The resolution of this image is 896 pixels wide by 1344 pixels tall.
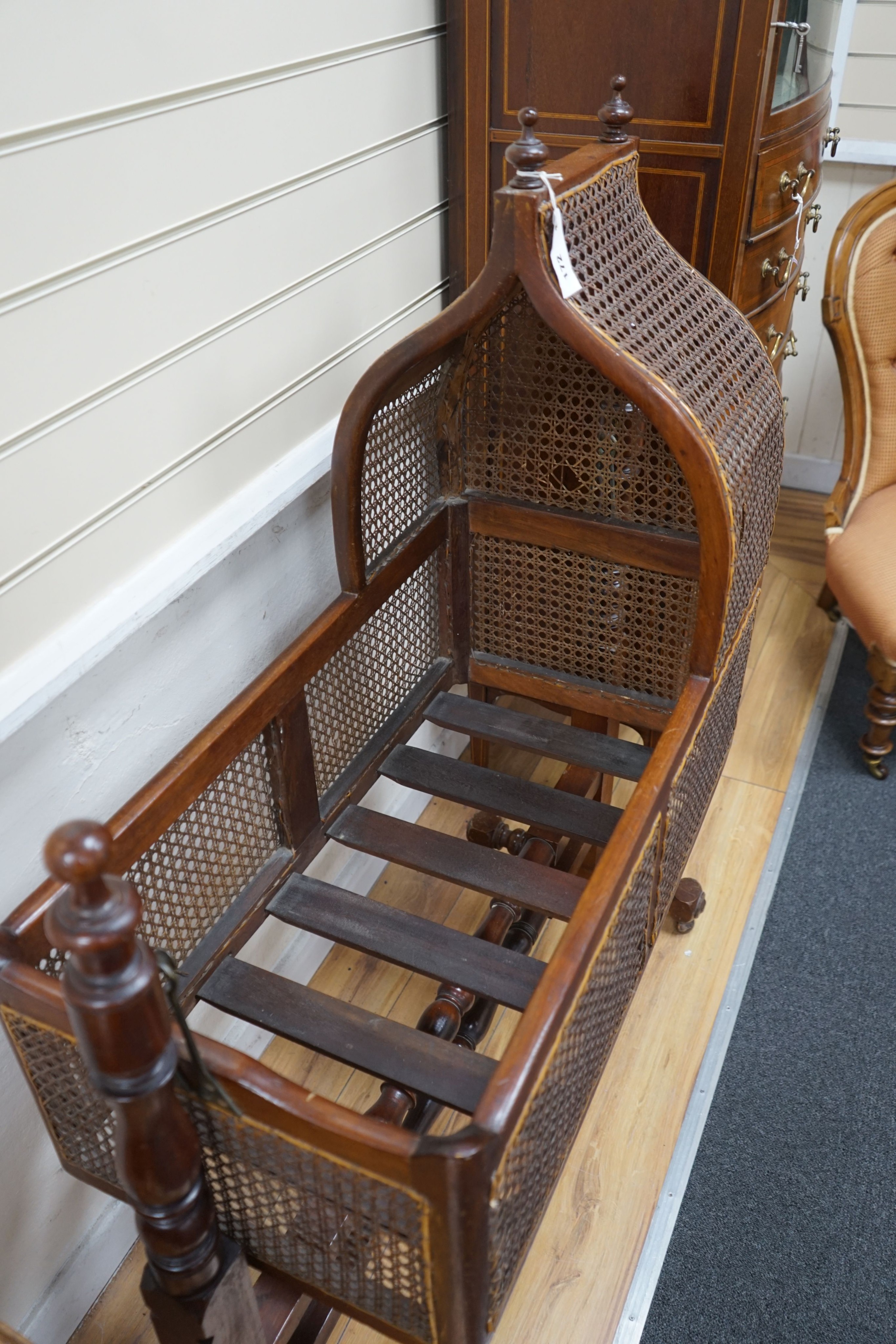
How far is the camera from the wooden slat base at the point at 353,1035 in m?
1.13

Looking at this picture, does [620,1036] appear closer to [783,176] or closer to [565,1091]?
[565,1091]

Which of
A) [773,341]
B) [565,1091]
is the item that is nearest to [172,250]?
[565,1091]

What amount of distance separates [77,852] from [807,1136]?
4.42ft

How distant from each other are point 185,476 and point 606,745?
29.2 inches

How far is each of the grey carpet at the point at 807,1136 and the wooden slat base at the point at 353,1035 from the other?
518mm

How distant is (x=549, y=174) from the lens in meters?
1.18

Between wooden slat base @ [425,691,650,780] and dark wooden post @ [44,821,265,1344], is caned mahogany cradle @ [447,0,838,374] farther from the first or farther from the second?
dark wooden post @ [44,821,265,1344]

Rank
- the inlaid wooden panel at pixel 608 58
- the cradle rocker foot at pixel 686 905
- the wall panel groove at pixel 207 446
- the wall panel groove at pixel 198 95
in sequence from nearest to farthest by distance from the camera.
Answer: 1. the wall panel groove at pixel 198 95
2. the wall panel groove at pixel 207 446
3. the inlaid wooden panel at pixel 608 58
4. the cradle rocker foot at pixel 686 905

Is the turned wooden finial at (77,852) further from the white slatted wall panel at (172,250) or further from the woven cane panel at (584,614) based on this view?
the woven cane panel at (584,614)

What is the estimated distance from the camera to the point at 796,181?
171 cm

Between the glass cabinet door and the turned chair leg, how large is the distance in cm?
101

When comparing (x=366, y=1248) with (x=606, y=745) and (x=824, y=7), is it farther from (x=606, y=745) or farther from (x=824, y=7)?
(x=824, y=7)

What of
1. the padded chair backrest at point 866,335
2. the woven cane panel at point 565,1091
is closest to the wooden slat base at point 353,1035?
the woven cane panel at point 565,1091

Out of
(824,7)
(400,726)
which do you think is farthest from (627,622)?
(824,7)
